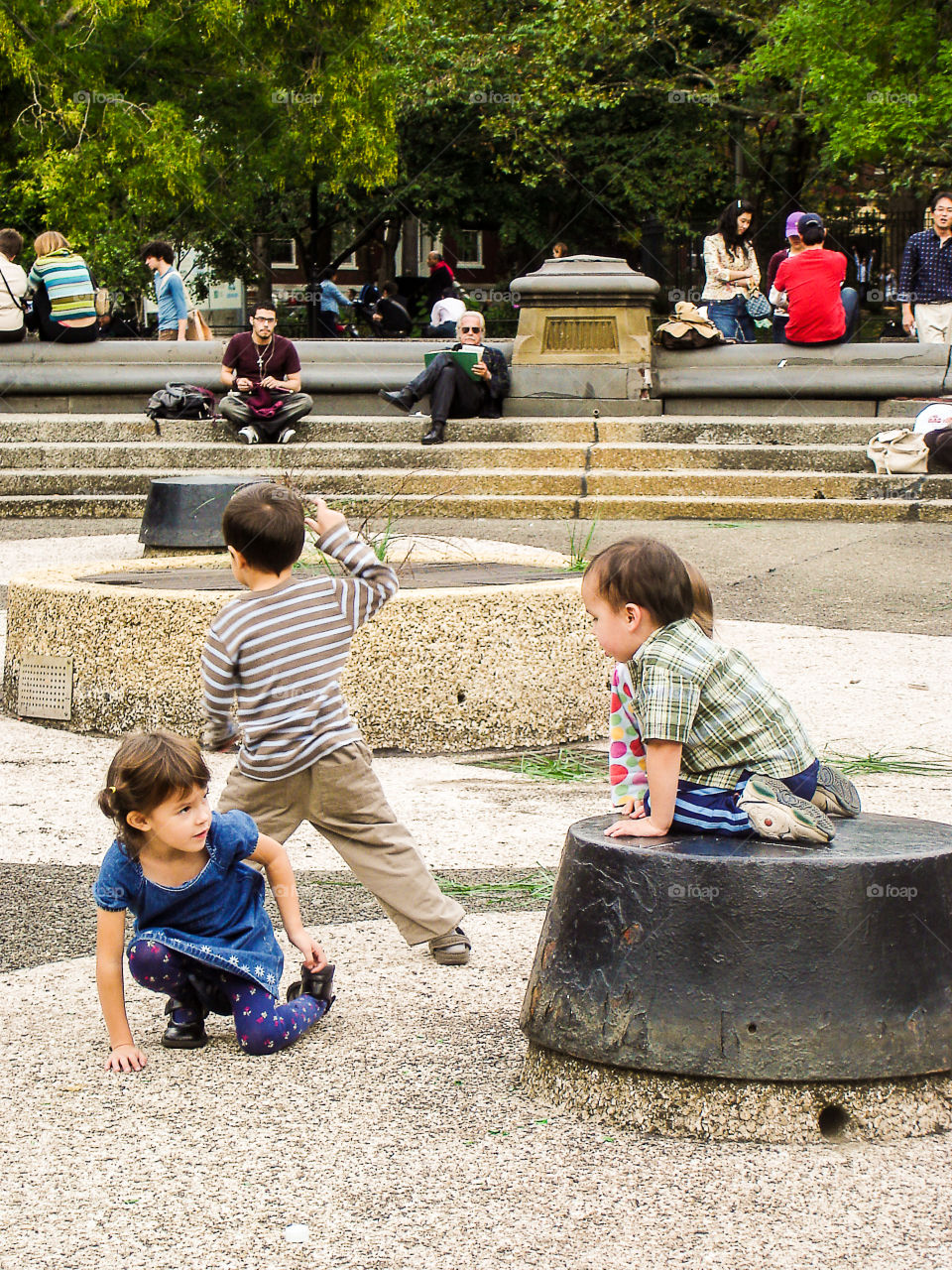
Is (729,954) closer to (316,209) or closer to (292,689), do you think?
(292,689)

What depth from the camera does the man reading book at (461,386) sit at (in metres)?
13.4

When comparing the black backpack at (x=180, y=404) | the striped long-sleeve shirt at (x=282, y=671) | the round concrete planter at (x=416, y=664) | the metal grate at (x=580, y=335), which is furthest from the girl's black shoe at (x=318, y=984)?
the metal grate at (x=580, y=335)

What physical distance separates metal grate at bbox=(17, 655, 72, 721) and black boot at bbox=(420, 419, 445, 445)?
7.51 meters

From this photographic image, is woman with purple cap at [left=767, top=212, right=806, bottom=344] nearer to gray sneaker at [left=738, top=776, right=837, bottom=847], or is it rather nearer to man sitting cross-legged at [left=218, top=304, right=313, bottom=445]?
man sitting cross-legged at [left=218, top=304, right=313, bottom=445]

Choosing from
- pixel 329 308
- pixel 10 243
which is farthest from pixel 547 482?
pixel 329 308

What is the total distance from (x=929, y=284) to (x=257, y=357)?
609 cm

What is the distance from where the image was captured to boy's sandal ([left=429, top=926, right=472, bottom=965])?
3592 millimetres

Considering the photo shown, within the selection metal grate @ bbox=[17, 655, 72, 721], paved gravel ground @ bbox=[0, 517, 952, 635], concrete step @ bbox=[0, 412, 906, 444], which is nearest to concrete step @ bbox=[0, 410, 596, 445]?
concrete step @ bbox=[0, 412, 906, 444]

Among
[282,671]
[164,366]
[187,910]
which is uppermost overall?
[164,366]

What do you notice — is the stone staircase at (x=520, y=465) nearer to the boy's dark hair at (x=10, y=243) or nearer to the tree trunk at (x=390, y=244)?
the boy's dark hair at (x=10, y=243)

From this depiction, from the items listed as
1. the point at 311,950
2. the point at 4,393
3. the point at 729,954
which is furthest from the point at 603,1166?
the point at 4,393

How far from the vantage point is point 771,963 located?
2.64 meters

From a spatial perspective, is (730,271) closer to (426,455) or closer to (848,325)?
(848,325)

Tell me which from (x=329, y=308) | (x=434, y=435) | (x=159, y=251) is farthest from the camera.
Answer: (x=329, y=308)
